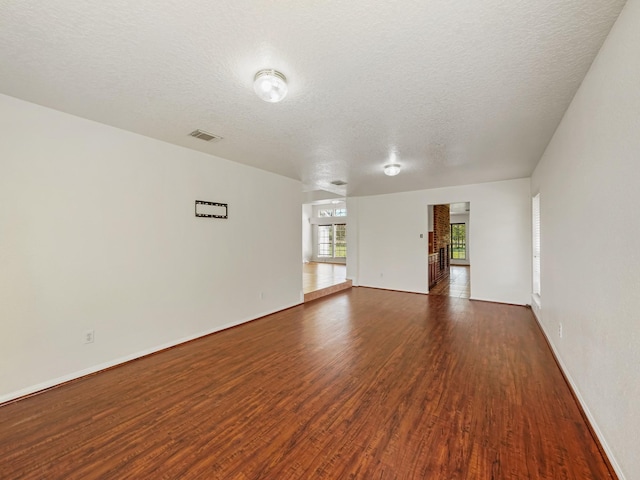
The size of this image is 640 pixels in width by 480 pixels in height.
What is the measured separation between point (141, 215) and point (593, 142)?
4024 millimetres

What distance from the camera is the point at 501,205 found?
5.35 meters

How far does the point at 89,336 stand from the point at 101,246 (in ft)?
2.89

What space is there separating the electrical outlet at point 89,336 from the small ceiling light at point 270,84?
108 inches

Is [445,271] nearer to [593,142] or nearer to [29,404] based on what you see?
[593,142]

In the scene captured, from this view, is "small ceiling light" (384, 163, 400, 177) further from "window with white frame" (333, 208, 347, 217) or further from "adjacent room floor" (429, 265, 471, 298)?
"window with white frame" (333, 208, 347, 217)

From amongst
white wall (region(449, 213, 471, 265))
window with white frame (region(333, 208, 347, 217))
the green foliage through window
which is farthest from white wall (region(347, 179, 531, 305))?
the green foliage through window

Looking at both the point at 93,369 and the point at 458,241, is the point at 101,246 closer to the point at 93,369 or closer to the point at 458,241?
the point at 93,369

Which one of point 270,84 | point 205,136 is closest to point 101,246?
point 205,136

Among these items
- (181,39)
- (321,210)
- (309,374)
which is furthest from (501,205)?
(321,210)

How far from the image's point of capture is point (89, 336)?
2635mm

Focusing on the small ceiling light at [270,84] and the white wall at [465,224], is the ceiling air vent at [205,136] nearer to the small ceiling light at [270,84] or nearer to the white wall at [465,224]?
the small ceiling light at [270,84]

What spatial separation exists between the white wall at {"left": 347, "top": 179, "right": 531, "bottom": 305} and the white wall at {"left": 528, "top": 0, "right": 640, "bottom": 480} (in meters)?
3.10

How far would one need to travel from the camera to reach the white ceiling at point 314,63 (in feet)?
4.50

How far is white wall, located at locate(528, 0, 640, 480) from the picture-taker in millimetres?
1290
